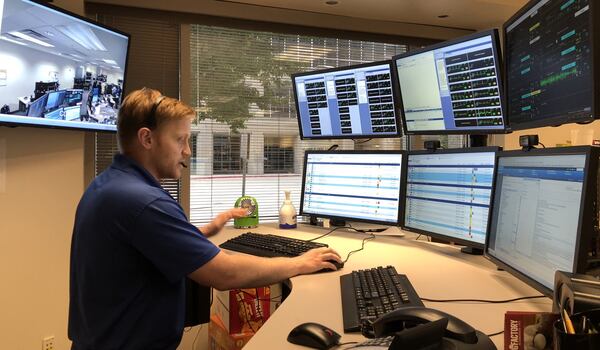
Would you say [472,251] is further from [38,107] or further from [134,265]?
[38,107]

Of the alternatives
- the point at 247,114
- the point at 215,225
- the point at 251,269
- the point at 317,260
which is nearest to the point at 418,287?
the point at 317,260

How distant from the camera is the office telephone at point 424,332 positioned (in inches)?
30.5

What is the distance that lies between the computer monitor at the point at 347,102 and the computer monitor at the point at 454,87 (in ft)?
0.41

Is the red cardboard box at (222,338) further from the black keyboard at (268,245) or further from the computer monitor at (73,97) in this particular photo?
the computer monitor at (73,97)

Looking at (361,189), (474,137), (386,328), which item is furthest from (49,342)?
(474,137)

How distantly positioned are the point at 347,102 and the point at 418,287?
4.07 feet

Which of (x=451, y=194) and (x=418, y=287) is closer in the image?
(x=418, y=287)

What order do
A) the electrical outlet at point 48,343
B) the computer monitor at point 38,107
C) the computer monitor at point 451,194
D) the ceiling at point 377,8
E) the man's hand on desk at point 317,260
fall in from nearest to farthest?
the man's hand on desk at point 317,260
the computer monitor at point 451,194
the computer monitor at point 38,107
the electrical outlet at point 48,343
the ceiling at point 377,8

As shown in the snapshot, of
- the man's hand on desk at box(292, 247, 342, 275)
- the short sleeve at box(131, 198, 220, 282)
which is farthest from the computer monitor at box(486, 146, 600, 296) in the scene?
the short sleeve at box(131, 198, 220, 282)

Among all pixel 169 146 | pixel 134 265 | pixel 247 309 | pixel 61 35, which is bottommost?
pixel 247 309

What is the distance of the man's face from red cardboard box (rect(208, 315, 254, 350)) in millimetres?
1074

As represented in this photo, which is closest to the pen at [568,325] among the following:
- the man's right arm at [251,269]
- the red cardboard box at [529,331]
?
the red cardboard box at [529,331]

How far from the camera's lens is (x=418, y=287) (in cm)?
137

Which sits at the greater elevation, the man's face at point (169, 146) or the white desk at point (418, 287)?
the man's face at point (169, 146)
